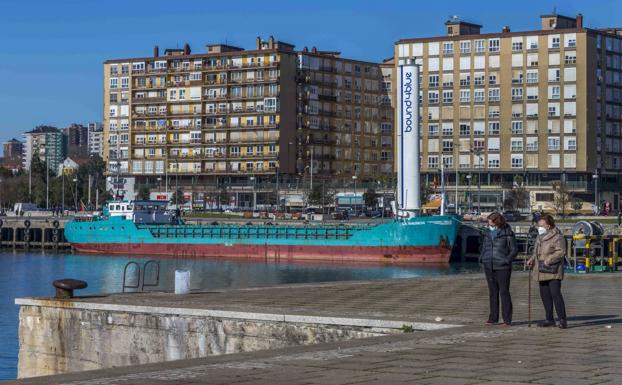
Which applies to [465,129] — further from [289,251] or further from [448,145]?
[289,251]

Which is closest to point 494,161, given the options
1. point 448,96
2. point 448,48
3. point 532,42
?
point 448,96

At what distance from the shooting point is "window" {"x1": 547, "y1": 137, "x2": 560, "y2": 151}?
114938mm

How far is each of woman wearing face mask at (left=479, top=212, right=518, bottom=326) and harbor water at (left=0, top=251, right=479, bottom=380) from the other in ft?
94.3

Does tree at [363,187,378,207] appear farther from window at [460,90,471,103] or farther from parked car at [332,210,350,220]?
window at [460,90,471,103]

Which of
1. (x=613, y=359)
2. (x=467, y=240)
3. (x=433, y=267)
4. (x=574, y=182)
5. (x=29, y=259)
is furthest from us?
(x=574, y=182)

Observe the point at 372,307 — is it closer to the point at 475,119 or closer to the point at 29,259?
the point at 29,259

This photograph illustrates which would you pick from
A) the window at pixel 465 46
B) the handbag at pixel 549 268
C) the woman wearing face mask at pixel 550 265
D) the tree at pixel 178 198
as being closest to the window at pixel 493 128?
the window at pixel 465 46

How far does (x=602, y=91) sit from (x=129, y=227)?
55.3m

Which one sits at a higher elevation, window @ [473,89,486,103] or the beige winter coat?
window @ [473,89,486,103]

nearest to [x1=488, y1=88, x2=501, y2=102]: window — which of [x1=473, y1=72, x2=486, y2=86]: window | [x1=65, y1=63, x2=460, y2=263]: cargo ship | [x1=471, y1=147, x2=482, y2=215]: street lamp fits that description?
[x1=473, y1=72, x2=486, y2=86]: window

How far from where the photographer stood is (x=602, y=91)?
117312mm

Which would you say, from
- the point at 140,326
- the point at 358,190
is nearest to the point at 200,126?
the point at 358,190

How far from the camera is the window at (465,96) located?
11744 cm

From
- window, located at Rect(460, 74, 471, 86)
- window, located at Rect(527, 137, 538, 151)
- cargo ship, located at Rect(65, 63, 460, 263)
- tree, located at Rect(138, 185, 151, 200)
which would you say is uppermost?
window, located at Rect(460, 74, 471, 86)
